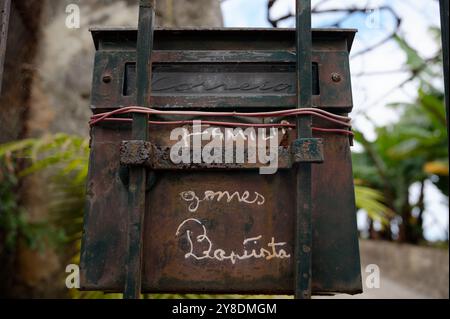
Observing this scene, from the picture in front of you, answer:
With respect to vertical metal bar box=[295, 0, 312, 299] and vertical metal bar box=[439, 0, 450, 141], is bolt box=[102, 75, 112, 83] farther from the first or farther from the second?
vertical metal bar box=[439, 0, 450, 141]

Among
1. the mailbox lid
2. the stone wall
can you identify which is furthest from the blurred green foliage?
the mailbox lid

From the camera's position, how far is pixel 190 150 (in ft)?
4.62

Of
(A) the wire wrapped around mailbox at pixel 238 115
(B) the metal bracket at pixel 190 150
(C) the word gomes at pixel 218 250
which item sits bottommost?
(C) the word gomes at pixel 218 250

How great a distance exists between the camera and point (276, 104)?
143 cm

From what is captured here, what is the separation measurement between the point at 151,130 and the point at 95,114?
0.67ft

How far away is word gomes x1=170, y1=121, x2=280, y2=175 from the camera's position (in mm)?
1398

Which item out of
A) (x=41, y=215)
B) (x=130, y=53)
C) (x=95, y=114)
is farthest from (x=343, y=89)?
(x=41, y=215)

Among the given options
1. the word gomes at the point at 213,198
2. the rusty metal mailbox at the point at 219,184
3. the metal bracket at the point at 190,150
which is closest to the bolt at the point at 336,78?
the rusty metal mailbox at the point at 219,184

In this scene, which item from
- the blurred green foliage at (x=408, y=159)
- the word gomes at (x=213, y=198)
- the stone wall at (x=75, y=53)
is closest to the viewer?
the word gomes at (x=213, y=198)

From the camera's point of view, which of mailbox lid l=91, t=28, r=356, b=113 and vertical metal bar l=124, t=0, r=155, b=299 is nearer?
vertical metal bar l=124, t=0, r=155, b=299

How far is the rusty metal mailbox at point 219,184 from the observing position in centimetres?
139

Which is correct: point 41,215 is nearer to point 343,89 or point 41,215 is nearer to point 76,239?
point 76,239

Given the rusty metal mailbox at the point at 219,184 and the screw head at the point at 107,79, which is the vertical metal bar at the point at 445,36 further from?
the screw head at the point at 107,79

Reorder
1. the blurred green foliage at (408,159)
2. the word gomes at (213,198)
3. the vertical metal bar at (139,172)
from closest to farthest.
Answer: the vertical metal bar at (139,172) → the word gomes at (213,198) → the blurred green foliage at (408,159)
